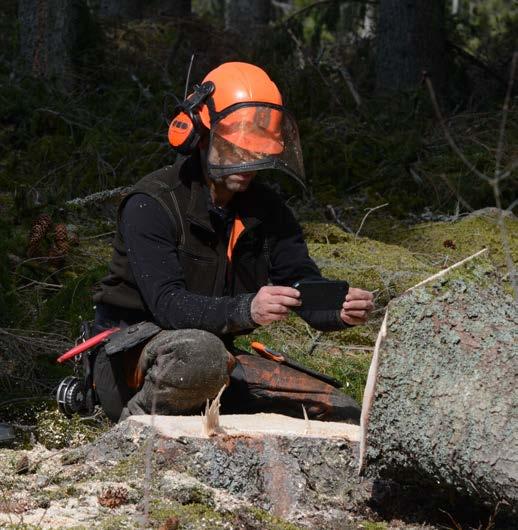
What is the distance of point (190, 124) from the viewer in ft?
14.1

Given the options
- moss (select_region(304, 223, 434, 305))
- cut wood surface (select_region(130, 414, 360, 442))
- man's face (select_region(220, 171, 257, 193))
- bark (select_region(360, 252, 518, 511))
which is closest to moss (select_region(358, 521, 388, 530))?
bark (select_region(360, 252, 518, 511))

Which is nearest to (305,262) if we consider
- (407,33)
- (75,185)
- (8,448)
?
(8,448)

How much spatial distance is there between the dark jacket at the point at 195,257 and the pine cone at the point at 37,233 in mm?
1947

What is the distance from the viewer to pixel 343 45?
1277 cm

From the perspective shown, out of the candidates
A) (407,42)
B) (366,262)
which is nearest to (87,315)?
(366,262)

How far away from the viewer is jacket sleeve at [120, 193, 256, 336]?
4031 millimetres

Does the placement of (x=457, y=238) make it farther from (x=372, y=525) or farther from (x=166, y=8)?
(x=166, y=8)

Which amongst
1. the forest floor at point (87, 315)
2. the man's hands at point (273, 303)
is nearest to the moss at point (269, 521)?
the forest floor at point (87, 315)

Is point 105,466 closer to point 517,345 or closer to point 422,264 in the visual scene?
point 517,345

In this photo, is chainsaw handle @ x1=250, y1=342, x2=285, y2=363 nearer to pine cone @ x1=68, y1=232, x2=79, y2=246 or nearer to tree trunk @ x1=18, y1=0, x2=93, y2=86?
pine cone @ x1=68, y1=232, x2=79, y2=246

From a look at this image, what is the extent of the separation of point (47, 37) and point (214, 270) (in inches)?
225

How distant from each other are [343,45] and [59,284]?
24.9 feet

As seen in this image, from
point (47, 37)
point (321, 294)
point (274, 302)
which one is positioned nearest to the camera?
point (274, 302)

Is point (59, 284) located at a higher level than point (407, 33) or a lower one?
lower
